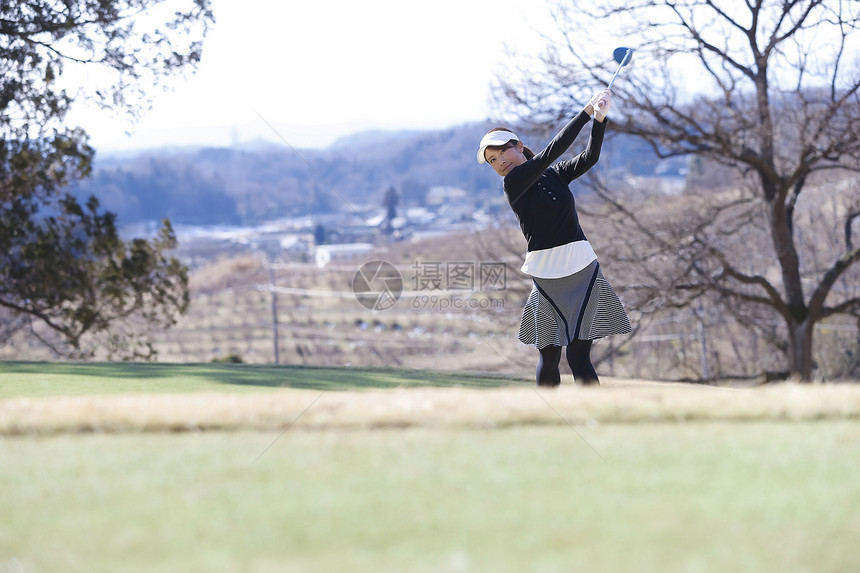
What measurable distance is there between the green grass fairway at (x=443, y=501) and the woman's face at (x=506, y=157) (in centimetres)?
235

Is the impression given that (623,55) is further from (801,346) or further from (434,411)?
(801,346)

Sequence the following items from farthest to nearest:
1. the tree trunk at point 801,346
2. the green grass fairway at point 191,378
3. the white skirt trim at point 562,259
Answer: the tree trunk at point 801,346
the green grass fairway at point 191,378
the white skirt trim at point 562,259

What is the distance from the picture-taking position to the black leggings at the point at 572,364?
5.08 metres

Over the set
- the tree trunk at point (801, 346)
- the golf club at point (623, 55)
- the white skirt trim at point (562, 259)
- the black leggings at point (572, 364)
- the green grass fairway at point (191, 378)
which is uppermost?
the golf club at point (623, 55)

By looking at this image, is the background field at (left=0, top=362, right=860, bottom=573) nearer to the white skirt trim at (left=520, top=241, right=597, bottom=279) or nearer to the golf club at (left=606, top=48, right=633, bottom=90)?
the white skirt trim at (left=520, top=241, right=597, bottom=279)

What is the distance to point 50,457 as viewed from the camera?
9.87 feet

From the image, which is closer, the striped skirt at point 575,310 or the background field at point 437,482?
the background field at point 437,482

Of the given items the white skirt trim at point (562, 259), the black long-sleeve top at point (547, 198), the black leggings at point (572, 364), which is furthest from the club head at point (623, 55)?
the black leggings at point (572, 364)

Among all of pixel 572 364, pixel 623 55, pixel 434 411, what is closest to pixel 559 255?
pixel 572 364

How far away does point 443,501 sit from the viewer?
2.41 meters

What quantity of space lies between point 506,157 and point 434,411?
2.28 meters

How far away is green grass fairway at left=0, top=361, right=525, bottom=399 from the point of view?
6117 mm

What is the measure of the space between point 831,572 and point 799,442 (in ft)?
3.49

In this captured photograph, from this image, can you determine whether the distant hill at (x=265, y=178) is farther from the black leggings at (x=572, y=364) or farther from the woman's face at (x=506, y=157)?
the black leggings at (x=572, y=364)
